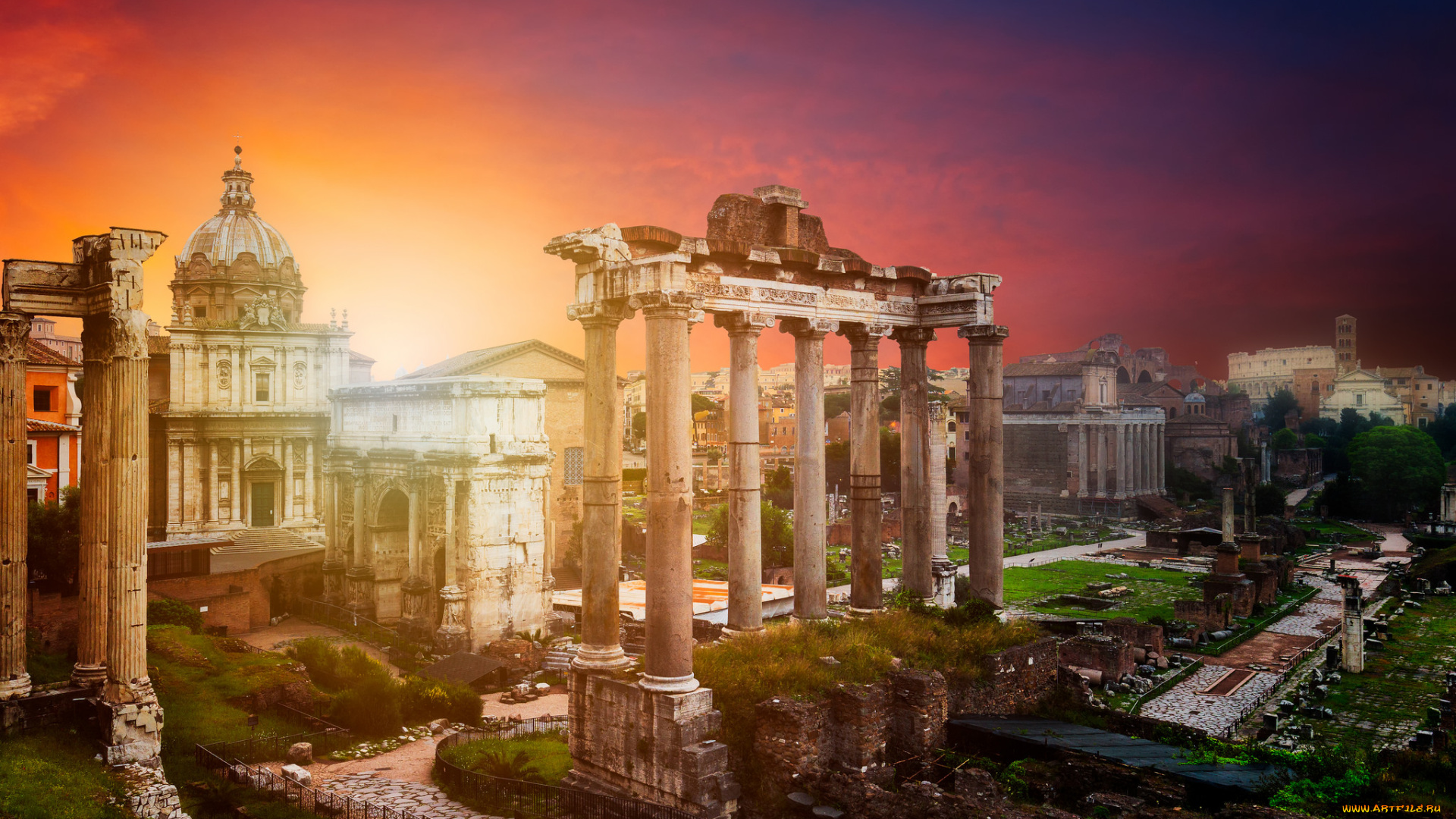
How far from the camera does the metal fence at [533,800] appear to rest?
11.0 metres

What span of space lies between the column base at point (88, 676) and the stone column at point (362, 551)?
65.7ft

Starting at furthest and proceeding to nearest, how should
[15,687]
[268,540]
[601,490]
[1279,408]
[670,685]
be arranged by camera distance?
[1279,408] < [268,540] < [15,687] < [601,490] < [670,685]

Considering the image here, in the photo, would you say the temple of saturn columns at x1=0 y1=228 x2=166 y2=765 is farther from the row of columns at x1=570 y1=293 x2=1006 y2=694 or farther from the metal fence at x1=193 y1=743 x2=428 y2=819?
the row of columns at x1=570 y1=293 x2=1006 y2=694

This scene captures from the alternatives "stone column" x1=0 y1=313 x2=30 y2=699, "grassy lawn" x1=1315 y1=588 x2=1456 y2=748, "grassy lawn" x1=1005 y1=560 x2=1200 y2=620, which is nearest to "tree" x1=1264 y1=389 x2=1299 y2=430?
"grassy lawn" x1=1005 y1=560 x2=1200 y2=620

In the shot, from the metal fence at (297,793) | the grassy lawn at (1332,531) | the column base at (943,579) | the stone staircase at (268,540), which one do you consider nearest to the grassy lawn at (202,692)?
the metal fence at (297,793)

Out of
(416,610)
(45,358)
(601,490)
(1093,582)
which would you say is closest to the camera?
(601,490)

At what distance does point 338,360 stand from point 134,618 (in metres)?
28.0

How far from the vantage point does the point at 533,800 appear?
13.0 metres

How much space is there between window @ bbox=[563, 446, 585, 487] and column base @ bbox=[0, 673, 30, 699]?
1246 inches

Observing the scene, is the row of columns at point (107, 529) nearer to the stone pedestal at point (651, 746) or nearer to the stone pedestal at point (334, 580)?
the stone pedestal at point (651, 746)

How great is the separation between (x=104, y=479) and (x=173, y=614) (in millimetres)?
15925

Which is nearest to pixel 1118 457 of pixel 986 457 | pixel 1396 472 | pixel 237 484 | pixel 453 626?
pixel 1396 472

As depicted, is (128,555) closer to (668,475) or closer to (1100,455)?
(668,475)

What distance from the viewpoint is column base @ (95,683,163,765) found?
1187 centimetres
